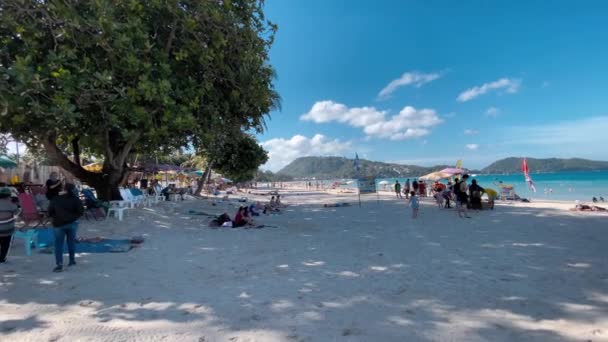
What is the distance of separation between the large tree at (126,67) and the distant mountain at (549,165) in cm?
18157

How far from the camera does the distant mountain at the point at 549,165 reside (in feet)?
512

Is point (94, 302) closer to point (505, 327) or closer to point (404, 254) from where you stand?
point (505, 327)

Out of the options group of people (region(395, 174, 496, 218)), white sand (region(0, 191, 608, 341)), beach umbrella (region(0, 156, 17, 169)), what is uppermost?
beach umbrella (region(0, 156, 17, 169))

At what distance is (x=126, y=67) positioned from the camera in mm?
7621

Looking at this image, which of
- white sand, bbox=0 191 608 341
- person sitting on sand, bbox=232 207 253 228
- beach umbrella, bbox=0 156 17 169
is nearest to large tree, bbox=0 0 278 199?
person sitting on sand, bbox=232 207 253 228

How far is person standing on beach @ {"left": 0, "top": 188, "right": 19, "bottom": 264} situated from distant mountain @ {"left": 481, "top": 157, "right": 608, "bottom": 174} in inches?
7366

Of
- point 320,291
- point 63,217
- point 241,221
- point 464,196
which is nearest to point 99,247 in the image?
point 63,217

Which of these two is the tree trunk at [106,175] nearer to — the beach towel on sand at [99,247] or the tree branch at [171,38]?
the tree branch at [171,38]

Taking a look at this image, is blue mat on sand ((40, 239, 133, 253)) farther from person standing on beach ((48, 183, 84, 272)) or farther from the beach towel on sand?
person standing on beach ((48, 183, 84, 272))

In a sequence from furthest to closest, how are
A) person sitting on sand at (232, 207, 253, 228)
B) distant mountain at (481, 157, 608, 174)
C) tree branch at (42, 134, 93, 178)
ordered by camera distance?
distant mountain at (481, 157, 608, 174), tree branch at (42, 134, 93, 178), person sitting on sand at (232, 207, 253, 228)

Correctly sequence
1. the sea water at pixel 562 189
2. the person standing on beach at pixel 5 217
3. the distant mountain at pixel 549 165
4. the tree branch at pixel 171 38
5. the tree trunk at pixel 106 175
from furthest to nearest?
the distant mountain at pixel 549 165
the sea water at pixel 562 189
the tree trunk at pixel 106 175
the tree branch at pixel 171 38
the person standing on beach at pixel 5 217

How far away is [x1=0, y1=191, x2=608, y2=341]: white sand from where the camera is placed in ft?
9.59

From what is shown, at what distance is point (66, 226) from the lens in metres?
5.05

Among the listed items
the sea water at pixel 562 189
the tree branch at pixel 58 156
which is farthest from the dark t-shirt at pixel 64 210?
the sea water at pixel 562 189
